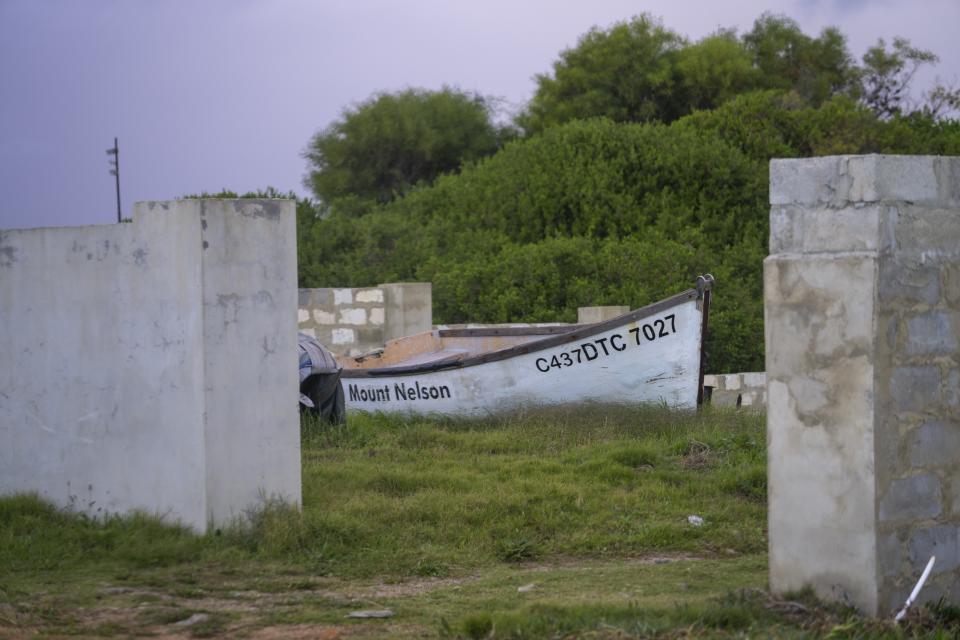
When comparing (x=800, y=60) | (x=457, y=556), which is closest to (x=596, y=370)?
(x=457, y=556)

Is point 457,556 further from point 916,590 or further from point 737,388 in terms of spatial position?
point 737,388

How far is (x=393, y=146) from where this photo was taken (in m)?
47.0

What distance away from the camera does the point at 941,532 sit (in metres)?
6.00

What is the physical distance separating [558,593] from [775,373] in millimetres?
1653

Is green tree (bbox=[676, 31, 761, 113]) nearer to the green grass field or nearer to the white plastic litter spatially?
the green grass field

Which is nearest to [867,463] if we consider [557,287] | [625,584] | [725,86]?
[625,584]

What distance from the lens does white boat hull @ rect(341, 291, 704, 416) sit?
524 inches

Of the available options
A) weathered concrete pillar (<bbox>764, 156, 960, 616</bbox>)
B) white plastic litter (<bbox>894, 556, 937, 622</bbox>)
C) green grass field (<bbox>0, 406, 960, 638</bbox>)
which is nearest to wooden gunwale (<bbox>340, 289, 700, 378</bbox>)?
green grass field (<bbox>0, 406, 960, 638</bbox>)

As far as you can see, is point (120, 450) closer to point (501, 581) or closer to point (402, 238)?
point (501, 581)

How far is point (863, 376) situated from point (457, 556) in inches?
116

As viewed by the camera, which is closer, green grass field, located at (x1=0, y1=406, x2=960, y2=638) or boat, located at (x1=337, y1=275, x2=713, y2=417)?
green grass field, located at (x1=0, y1=406, x2=960, y2=638)

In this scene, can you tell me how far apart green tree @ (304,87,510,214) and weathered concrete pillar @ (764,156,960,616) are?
1595 inches

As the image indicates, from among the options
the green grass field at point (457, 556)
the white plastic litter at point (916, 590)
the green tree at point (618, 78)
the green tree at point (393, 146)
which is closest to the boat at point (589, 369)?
the green grass field at point (457, 556)

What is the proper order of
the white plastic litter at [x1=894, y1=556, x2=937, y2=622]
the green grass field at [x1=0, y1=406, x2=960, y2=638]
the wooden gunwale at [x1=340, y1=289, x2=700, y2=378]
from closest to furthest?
the white plastic litter at [x1=894, y1=556, x2=937, y2=622] < the green grass field at [x1=0, y1=406, x2=960, y2=638] < the wooden gunwale at [x1=340, y1=289, x2=700, y2=378]
